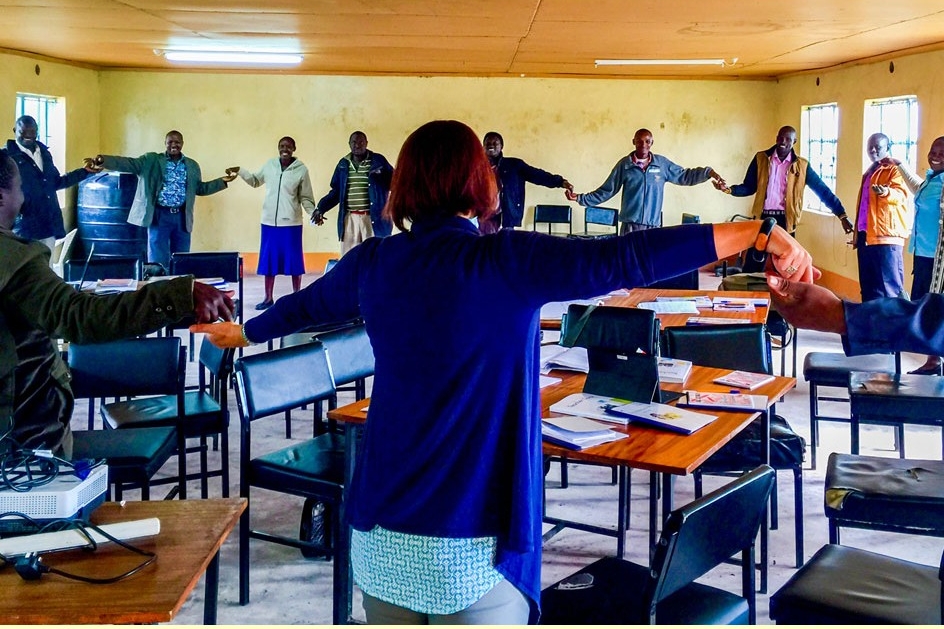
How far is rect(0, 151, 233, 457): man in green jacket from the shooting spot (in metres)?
2.40

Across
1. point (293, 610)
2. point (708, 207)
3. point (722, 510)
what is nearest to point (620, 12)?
point (293, 610)

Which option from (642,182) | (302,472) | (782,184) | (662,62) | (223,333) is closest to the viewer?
(223,333)

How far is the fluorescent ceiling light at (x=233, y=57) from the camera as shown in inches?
446

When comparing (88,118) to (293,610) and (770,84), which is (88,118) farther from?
(293,610)

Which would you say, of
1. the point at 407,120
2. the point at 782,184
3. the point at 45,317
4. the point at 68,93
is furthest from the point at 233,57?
the point at 45,317

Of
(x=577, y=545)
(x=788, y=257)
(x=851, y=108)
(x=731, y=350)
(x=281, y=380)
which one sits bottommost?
(x=577, y=545)

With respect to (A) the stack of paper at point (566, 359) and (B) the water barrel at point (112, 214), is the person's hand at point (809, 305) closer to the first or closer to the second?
(A) the stack of paper at point (566, 359)

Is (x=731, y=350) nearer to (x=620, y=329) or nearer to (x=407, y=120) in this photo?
(x=620, y=329)

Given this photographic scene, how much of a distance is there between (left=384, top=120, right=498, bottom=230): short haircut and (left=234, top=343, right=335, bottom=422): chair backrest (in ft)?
6.37

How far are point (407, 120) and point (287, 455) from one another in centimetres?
1070

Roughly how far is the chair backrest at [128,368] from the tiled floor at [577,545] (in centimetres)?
78

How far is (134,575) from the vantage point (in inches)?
78.5

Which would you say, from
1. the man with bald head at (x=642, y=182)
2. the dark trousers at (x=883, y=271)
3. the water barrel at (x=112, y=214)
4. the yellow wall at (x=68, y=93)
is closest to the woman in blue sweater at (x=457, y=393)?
the dark trousers at (x=883, y=271)

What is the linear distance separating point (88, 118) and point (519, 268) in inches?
517
